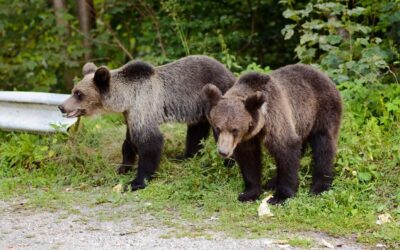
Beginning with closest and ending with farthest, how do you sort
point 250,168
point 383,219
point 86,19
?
point 383,219 → point 250,168 → point 86,19

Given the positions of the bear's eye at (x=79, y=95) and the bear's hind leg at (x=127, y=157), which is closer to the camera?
the bear's eye at (x=79, y=95)

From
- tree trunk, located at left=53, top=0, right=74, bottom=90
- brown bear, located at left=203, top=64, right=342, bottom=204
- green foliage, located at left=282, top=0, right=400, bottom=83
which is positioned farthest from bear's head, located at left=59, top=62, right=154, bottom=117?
tree trunk, located at left=53, top=0, right=74, bottom=90

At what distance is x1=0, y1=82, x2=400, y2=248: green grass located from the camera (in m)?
6.20

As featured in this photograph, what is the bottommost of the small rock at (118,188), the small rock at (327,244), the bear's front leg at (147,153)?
the small rock at (118,188)

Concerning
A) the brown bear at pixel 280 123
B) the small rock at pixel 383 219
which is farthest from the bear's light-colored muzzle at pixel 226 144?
the small rock at pixel 383 219

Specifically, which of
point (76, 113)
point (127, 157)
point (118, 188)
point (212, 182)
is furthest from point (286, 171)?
point (76, 113)

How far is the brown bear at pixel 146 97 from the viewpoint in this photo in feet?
25.7

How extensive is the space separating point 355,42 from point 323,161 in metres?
2.92

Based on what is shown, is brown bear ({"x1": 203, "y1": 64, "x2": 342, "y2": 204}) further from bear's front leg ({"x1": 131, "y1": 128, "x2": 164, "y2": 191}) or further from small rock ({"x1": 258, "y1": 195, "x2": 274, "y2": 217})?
bear's front leg ({"x1": 131, "y1": 128, "x2": 164, "y2": 191})

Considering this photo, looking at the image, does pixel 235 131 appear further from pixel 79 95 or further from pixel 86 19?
pixel 86 19

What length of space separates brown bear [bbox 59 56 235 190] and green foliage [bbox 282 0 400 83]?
185 centimetres

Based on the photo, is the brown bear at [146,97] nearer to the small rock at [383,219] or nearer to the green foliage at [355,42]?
the green foliage at [355,42]

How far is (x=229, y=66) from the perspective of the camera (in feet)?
31.5

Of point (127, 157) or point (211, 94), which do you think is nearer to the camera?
point (211, 94)
